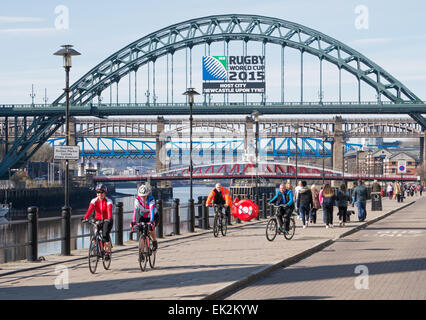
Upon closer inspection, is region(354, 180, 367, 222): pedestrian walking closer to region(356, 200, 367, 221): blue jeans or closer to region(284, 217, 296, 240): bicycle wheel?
region(356, 200, 367, 221): blue jeans

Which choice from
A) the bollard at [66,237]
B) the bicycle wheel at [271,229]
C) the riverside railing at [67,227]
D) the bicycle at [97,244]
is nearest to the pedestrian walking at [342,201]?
the riverside railing at [67,227]

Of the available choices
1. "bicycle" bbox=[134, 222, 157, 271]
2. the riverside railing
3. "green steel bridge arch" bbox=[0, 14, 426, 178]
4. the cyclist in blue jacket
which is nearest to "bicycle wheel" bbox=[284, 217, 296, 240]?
the cyclist in blue jacket

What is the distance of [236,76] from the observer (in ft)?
350

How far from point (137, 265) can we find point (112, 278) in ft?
7.64

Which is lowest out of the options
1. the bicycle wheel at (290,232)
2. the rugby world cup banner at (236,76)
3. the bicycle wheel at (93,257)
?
the bicycle wheel at (290,232)

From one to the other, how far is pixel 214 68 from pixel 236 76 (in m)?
3.91

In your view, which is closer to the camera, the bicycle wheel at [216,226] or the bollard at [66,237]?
the bollard at [66,237]

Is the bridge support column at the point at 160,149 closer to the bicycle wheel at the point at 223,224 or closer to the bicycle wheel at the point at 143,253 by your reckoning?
the bicycle wheel at the point at 223,224

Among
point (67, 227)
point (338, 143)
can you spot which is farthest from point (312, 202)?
point (338, 143)

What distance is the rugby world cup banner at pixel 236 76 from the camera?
10512cm

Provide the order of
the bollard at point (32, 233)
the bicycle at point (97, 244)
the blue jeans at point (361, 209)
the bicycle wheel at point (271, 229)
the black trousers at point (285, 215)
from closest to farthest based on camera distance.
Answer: the bicycle at point (97, 244)
the bollard at point (32, 233)
the bicycle wheel at point (271, 229)
the black trousers at point (285, 215)
the blue jeans at point (361, 209)

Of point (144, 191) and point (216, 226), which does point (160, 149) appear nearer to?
point (216, 226)
